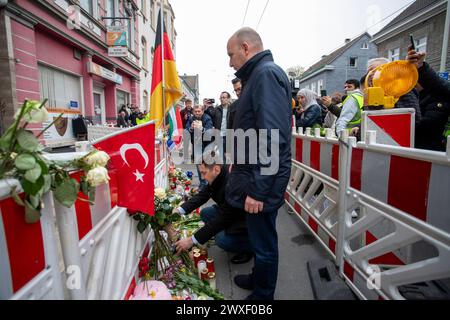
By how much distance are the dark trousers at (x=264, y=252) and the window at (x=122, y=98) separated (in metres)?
14.3

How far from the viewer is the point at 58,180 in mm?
915

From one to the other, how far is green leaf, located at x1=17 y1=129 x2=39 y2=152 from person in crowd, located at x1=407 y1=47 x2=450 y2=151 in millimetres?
2637

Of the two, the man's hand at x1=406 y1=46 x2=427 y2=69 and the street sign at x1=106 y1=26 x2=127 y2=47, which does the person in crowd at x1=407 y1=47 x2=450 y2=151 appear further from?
the street sign at x1=106 y1=26 x2=127 y2=47

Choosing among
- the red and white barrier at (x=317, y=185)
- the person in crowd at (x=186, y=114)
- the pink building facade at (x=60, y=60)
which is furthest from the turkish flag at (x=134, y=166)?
the person in crowd at (x=186, y=114)

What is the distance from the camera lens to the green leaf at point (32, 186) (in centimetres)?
77

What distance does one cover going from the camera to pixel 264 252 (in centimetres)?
187

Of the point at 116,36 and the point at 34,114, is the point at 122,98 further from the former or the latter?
the point at 34,114

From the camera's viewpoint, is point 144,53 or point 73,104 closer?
point 73,104

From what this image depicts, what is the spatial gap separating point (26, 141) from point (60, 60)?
9.68 metres

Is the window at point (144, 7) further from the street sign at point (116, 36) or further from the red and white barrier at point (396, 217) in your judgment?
the red and white barrier at point (396, 217)

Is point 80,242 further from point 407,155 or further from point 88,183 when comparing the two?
point 407,155

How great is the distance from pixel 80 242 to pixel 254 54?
1.61 meters

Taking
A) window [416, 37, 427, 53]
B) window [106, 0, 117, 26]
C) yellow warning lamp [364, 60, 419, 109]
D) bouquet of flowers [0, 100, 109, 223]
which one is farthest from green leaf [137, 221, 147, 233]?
window [416, 37, 427, 53]

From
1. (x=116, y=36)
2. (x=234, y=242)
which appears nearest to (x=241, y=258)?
(x=234, y=242)
